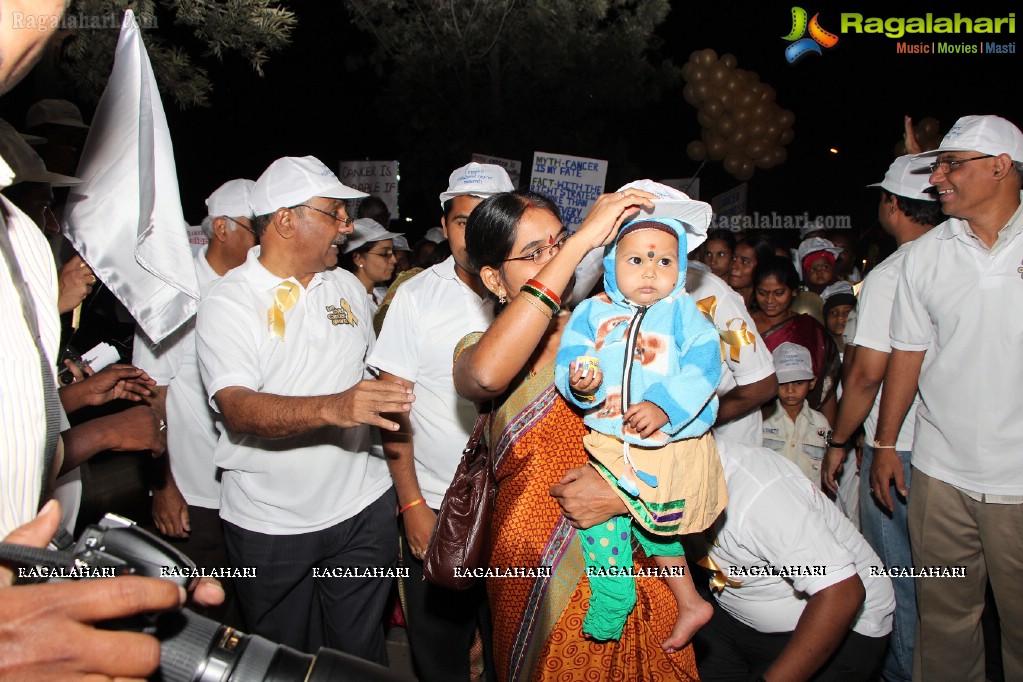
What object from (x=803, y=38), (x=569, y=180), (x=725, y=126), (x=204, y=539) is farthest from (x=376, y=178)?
(x=204, y=539)

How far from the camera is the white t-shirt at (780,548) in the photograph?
240cm

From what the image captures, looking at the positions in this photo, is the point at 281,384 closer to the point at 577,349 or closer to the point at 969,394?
the point at 577,349

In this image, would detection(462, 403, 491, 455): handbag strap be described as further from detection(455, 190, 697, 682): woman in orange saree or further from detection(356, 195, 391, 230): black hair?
detection(356, 195, 391, 230): black hair

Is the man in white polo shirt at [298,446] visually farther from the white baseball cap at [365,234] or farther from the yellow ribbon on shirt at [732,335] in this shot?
the white baseball cap at [365,234]

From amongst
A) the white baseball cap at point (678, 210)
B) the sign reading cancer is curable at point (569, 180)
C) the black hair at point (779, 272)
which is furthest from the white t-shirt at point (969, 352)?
the sign reading cancer is curable at point (569, 180)

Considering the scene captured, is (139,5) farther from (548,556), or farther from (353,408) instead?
(548,556)

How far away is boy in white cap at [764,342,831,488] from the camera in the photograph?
14.2 feet

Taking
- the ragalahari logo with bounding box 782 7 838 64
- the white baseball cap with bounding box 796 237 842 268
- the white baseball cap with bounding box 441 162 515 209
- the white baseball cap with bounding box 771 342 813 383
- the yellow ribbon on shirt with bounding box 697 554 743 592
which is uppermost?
the ragalahari logo with bounding box 782 7 838 64

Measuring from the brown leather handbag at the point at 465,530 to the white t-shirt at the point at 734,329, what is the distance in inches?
58.9

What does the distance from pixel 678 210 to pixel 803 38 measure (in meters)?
8.73

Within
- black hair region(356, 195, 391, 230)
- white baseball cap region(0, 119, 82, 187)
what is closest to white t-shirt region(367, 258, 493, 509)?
white baseball cap region(0, 119, 82, 187)

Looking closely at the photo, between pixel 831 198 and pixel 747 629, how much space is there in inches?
762

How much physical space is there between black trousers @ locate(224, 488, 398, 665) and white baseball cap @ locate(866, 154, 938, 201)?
328 centimetres

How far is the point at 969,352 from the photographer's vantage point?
3.13 m
